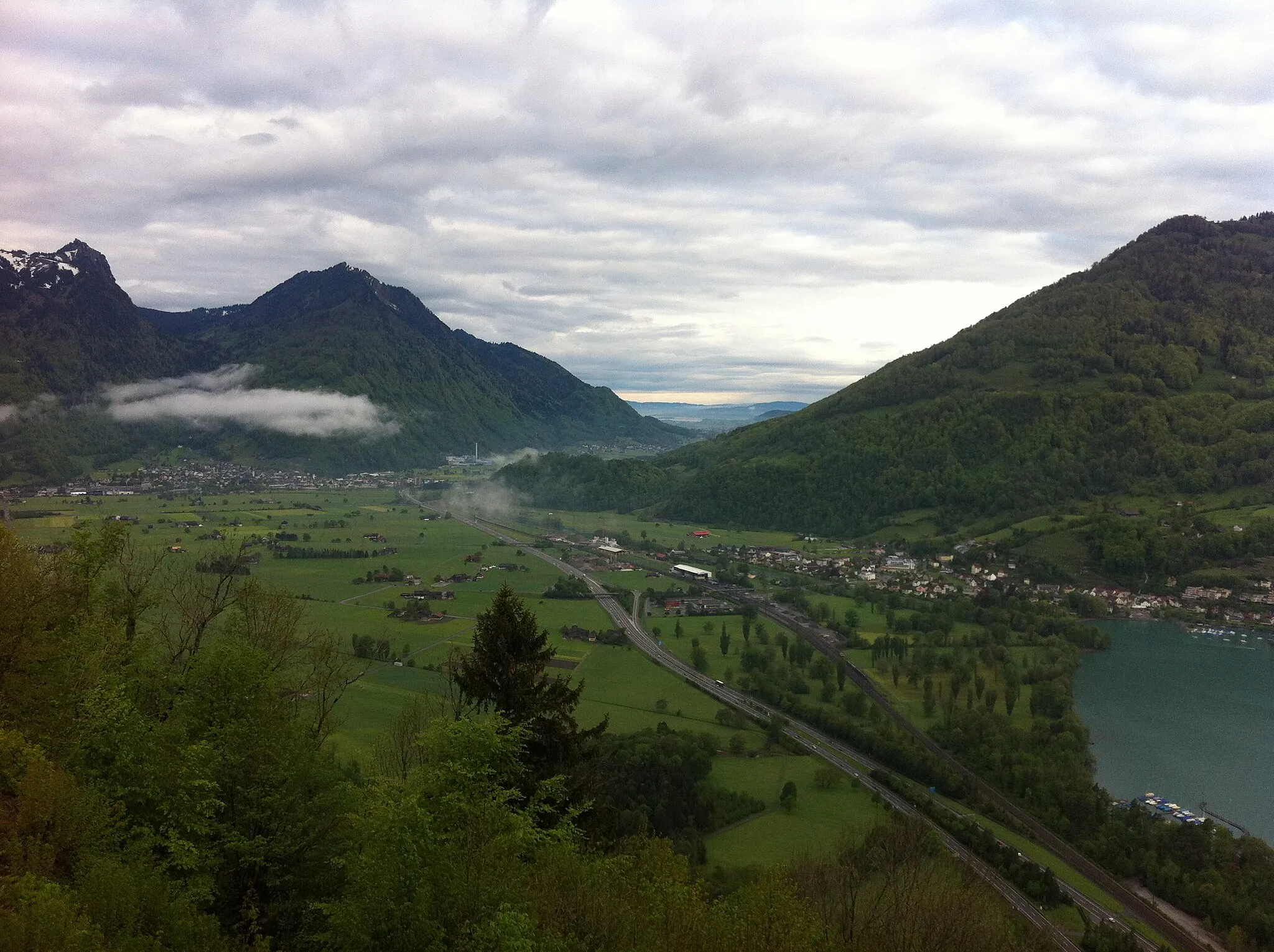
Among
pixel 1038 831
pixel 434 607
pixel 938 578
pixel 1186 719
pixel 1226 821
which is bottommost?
pixel 1038 831

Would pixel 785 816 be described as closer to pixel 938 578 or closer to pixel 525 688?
pixel 525 688

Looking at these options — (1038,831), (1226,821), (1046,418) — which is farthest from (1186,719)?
(1046,418)

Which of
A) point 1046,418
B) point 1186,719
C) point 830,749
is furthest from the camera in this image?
point 1046,418

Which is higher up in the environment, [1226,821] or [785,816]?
[1226,821]

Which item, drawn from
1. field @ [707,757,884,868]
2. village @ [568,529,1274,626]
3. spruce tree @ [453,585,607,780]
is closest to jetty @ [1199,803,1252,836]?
field @ [707,757,884,868]

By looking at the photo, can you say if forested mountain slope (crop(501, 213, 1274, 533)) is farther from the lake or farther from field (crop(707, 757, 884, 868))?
field (crop(707, 757, 884, 868))

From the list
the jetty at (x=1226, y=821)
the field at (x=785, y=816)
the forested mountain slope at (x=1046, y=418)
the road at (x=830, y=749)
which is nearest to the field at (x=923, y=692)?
the road at (x=830, y=749)

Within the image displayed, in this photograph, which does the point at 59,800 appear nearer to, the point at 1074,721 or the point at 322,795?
the point at 322,795
